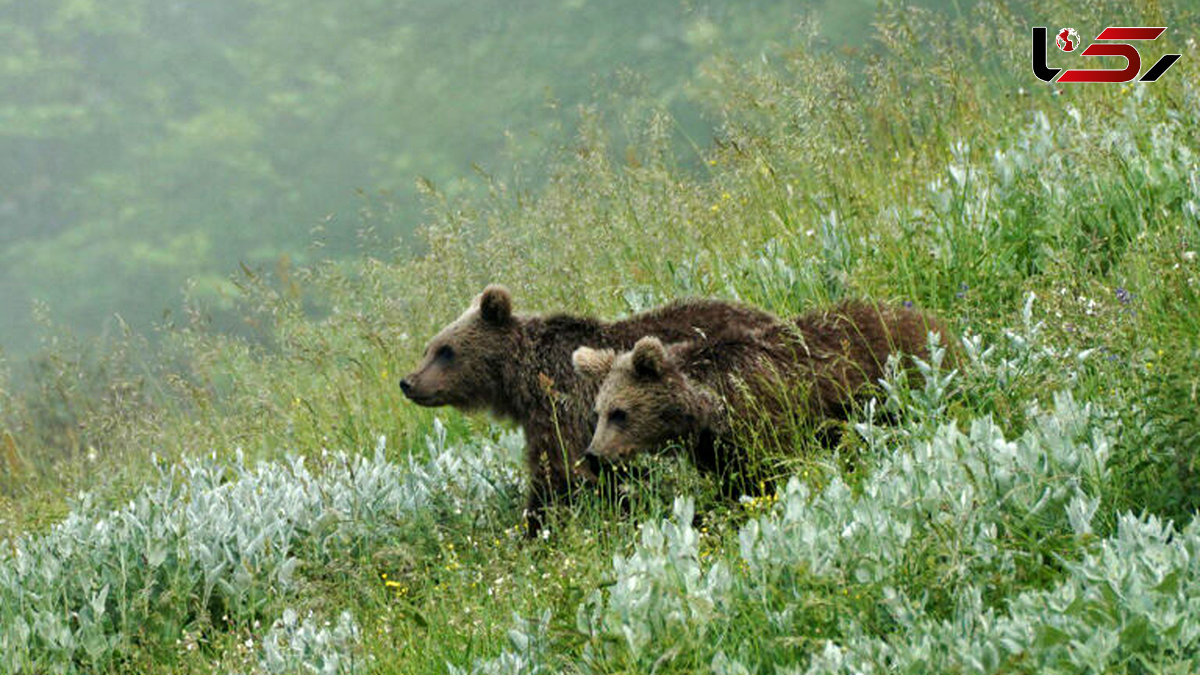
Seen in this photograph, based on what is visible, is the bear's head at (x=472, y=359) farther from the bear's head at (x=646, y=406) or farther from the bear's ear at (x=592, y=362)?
the bear's head at (x=646, y=406)

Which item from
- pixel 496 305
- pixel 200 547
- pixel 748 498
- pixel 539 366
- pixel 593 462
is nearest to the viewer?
pixel 748 498

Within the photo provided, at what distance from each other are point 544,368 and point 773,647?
299cm

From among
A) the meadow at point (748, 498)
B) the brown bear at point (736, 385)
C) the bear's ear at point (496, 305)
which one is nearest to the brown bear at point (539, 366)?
the bear's ear at point (496, 305)

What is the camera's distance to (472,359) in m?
6.94

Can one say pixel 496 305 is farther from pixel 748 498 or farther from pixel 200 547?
pixel 748 498

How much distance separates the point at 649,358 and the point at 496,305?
1.27 metres

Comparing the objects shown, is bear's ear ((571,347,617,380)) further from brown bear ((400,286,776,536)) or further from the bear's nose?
the bear's nose

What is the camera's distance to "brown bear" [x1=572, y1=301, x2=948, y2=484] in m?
5.84

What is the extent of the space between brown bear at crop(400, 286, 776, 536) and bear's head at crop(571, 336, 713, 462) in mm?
216

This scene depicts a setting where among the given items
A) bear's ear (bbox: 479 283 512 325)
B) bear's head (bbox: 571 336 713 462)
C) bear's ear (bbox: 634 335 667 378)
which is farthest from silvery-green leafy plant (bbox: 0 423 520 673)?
bear's ear (bbox: 634 335 667 378)

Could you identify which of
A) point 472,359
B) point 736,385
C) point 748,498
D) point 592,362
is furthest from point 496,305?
point 748,498

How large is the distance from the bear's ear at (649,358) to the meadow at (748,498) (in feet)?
1.29

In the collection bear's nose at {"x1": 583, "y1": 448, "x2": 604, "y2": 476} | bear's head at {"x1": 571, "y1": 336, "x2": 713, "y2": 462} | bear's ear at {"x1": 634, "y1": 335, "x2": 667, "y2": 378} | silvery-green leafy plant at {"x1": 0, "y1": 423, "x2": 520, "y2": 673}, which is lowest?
silvery-green leafy plant at {"x1": 0, "y1": 423, "x2": 520, "y2": 673}

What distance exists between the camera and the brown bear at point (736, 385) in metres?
5.84
